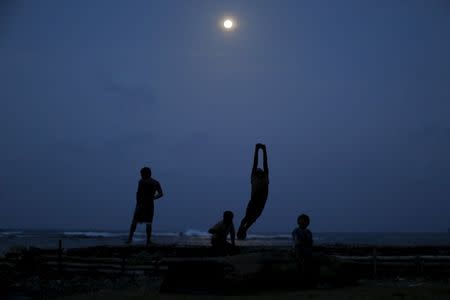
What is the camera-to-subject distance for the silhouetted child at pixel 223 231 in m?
10.1

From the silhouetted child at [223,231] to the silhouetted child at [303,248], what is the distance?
1556 mm

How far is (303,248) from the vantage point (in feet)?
30.4

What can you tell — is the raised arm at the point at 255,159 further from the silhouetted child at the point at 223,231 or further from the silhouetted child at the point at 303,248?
the silhouetted child at the point at 303,248

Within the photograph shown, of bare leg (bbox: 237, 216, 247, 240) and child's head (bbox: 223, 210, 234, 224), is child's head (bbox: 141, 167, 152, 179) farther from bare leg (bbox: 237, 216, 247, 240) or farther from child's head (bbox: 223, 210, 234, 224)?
bare leg (bbox: 237, 216, 247, 240)

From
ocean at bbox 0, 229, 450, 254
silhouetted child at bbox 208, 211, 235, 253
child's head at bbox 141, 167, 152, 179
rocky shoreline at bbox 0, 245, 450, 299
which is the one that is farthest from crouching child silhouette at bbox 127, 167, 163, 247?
ocean at bbox 0, 229, 450, 254

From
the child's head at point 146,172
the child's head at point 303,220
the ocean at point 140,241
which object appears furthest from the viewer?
the ocean at point 140,241

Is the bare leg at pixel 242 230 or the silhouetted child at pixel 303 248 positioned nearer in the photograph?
the silhouetted child at pixel 303 248

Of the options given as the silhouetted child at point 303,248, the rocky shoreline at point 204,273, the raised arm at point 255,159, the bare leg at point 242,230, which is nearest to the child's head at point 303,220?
the silhouetted child at point 303,248

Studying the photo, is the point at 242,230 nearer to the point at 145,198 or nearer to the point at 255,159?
the point at 255,159

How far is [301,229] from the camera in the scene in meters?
9.29

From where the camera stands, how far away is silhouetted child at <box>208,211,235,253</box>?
398 inches

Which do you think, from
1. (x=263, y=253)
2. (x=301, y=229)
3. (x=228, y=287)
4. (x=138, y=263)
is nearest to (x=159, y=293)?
(x=228, y=287)

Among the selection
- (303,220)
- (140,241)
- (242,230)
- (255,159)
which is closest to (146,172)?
(255,159)

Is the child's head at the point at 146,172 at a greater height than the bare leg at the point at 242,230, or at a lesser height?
greater
